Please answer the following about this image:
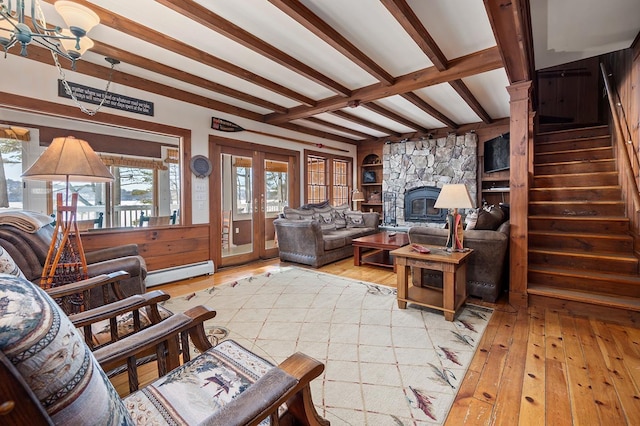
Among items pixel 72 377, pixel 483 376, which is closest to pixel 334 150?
pixel 483 376

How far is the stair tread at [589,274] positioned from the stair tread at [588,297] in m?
0.14

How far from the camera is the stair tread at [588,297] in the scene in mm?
2424

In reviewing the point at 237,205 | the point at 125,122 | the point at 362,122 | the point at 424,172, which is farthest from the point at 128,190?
the point at 424,172

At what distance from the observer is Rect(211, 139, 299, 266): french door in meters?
4.57

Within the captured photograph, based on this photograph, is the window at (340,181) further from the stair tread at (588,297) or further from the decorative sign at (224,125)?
the stair tread at (588,297)

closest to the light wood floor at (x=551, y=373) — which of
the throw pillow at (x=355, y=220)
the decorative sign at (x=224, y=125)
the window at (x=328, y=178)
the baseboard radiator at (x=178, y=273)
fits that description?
the throw pillow at (x=355, y=220)

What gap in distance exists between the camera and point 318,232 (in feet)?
14.2

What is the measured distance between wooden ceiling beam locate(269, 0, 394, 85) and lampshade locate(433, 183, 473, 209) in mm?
1496

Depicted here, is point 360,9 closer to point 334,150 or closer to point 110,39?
point 110,39

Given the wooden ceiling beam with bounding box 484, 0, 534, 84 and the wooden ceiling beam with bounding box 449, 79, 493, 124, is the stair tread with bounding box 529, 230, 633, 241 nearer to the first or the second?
the wooden ceiling beam with bounding box 484, 0, 534, 84

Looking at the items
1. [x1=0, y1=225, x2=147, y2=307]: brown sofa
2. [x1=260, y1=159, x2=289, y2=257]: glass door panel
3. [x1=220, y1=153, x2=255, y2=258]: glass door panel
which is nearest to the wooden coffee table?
[x1=260, y1=159, x2=289, y2=257]: glass door panel

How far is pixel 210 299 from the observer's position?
3047 millimetres

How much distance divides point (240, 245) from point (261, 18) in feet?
11.2

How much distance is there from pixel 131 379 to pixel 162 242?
2.86m
